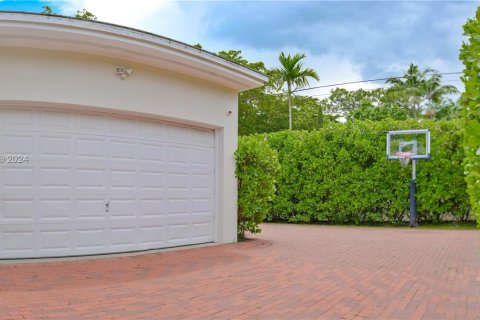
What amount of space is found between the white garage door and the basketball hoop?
26.4 feet

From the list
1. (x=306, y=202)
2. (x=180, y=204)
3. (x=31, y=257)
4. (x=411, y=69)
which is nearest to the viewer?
(x=31, y=257)

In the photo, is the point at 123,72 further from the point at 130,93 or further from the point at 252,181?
the point at 252,181

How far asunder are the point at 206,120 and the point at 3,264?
460 centimetres

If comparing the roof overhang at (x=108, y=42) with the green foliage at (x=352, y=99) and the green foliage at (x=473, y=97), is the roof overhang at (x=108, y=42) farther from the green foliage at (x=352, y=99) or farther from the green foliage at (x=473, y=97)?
the green foliage at (x=352, y=99)

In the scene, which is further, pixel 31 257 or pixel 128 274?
pixel 31 257

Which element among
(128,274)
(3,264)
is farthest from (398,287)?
(3,264)

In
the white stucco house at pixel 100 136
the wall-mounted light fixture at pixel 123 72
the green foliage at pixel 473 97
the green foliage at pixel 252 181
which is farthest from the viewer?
the green foliage at pixel 252 181

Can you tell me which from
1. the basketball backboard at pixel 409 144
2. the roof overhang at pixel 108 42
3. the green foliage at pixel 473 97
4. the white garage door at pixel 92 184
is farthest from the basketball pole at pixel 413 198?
the green foliage at pixel 473 97

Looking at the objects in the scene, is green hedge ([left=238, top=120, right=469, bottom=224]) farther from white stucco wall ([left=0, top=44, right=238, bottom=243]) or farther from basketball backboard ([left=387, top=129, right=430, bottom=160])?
white stucco wall ([left=0, top=44, right=238, bottom=243])

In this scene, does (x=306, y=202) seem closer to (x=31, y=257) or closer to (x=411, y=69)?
(x=31, y=257)

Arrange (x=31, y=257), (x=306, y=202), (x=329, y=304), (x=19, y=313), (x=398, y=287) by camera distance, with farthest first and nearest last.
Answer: (x=306, y=202) → (x=31, y=257) → (x=398, y=287) → (x=329, y=304) → (x=19, y=313)

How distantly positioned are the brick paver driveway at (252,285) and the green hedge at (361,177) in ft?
19.0

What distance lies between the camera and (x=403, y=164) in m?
14.7

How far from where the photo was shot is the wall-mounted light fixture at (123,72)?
26.1ft
